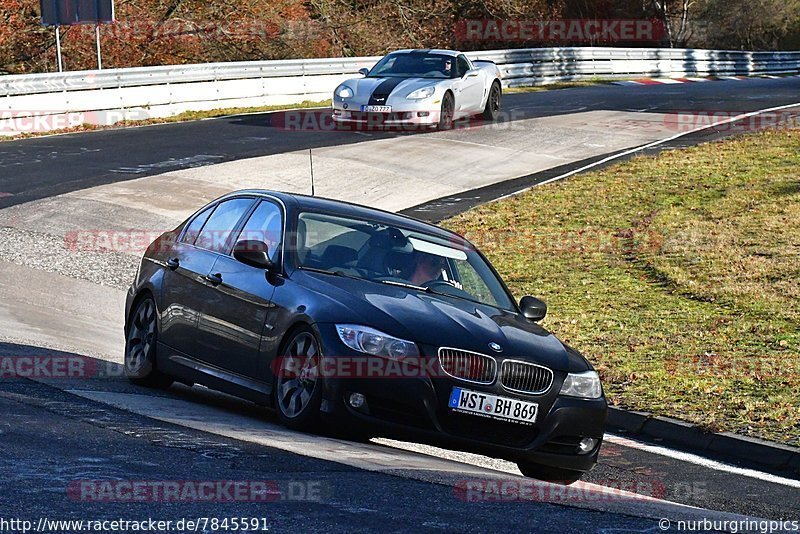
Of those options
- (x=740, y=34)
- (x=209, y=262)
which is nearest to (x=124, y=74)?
(x=209, y=262)

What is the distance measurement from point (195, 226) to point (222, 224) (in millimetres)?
428

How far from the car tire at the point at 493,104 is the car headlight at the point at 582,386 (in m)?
20.3

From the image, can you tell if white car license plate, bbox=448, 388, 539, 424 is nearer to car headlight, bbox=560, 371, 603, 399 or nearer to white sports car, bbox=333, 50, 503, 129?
car headlight, bbox=560, 371, 603, 399

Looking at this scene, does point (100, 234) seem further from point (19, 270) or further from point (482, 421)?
point (482, 421)

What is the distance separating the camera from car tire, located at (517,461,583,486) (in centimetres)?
796

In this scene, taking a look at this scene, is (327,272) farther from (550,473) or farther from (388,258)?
(550,473)

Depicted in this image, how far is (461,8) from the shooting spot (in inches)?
2030

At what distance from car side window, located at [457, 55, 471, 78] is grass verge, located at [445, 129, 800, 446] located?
4.33 m

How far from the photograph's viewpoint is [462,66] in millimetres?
26391

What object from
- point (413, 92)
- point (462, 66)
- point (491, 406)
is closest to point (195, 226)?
point (491, 406)

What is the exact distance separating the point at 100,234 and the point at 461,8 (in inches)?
1456

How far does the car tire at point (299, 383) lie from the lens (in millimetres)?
7504

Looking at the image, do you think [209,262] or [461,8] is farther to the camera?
[461,8]

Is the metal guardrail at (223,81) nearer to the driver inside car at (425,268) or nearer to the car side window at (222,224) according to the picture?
the car side window at (222,224)
